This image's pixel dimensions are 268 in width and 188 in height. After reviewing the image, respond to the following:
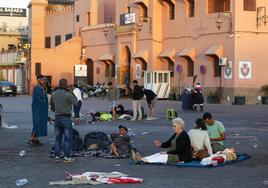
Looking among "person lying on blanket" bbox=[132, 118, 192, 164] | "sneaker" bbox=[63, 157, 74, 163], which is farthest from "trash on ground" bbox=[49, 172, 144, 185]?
"sneaker" bbox=[63, 157, 74, 163]

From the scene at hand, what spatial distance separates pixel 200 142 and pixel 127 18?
141 ft

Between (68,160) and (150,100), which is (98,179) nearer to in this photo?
(68,160)

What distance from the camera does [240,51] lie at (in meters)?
45.4

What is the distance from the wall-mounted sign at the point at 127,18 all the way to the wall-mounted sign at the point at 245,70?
13480 millimetres

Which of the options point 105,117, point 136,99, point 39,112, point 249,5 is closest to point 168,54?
point 249,5

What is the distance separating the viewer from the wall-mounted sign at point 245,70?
45.3 metres

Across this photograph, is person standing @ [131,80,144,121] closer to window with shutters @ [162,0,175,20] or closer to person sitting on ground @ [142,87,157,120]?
person sitting on ground @ [142,87,157,120]

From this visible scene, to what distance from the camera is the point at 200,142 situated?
13.8 m

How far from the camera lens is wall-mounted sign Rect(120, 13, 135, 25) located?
55.5m

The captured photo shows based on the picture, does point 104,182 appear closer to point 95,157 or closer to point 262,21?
point 95,157

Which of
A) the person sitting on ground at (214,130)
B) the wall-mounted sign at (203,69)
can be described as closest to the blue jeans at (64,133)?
the person sitting on ground at (214,130)

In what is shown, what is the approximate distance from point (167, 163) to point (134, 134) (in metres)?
7.25

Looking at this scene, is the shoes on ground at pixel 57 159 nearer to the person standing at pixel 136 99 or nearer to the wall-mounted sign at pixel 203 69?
the person standing at pixel 136 99

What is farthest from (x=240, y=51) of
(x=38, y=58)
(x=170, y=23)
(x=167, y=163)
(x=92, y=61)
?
(x=167, y=163)
